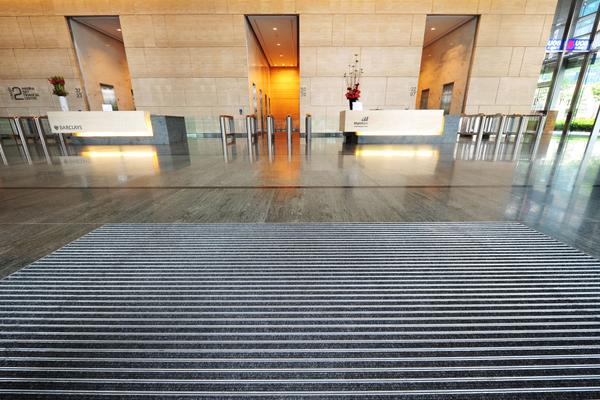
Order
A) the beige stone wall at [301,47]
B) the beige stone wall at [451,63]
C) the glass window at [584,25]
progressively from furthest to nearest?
1. the glass window at [584,25]
2. the beige stone wall at [451,63]
3. the beige stone wall at [301,47]

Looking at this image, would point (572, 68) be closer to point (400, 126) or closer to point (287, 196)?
point (400, 126)

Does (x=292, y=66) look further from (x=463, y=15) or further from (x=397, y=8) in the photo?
(x=463, y=15)

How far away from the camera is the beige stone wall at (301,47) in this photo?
368 inches

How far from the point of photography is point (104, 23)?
33.4ft

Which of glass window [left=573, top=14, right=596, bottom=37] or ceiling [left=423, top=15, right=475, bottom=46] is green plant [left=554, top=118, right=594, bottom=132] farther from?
ceiling [left=423, top=15, right=475, bottom=46]

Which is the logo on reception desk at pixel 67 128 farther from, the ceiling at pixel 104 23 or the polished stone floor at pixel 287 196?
the ceiling at pixel 104 23

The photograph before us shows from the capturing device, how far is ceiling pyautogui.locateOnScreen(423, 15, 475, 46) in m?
9.73

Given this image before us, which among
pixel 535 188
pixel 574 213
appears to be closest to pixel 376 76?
pixel 535 188

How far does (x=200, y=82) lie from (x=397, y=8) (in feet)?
25.3

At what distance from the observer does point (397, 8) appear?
9.33 meters

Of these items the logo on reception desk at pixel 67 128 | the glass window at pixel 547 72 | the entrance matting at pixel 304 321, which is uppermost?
the glass window at pixel 547 72

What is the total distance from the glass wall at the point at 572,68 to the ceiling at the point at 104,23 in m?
17.4

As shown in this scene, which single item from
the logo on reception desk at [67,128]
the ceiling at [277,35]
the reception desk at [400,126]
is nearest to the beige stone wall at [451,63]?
the reception desk at [400,126]

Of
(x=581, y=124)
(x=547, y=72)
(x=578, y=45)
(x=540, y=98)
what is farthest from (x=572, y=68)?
(x=581, y=124)
